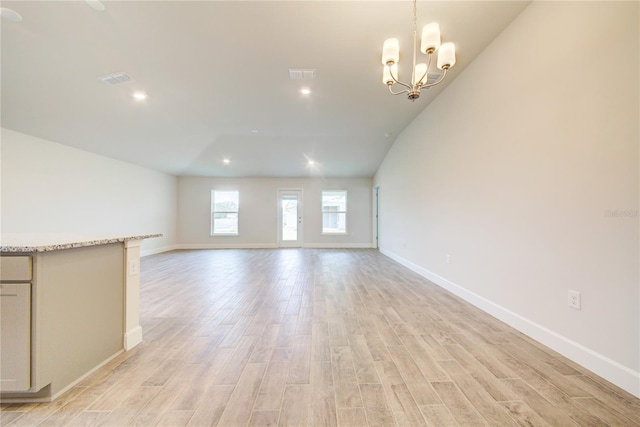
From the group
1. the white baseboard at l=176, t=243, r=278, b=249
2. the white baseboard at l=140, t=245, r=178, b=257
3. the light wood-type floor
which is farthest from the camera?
the white baseboard at l=176, t=243, r=278, b=249

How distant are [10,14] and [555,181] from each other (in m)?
4.90

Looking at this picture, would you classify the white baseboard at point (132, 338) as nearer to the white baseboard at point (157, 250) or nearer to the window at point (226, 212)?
the white baseboard at point (157, 250)

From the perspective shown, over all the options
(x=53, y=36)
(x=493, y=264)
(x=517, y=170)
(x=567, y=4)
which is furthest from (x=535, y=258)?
(x=53, y=36)

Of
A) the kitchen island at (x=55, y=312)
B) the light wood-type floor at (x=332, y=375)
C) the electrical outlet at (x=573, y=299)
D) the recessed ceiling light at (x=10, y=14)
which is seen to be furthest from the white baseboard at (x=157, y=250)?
the electrical outlet at (x=573, y=299)

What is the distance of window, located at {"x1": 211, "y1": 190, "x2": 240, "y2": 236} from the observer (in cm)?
812

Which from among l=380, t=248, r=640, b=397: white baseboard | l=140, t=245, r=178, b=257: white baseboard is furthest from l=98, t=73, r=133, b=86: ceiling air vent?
l=380, t=248, r=640, b=397: white baseboard

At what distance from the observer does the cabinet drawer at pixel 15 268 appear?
51.6 inches

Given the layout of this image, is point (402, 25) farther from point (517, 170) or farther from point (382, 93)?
point (517, 170)

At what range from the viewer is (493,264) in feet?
8.64

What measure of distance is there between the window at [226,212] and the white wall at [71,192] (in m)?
1.59

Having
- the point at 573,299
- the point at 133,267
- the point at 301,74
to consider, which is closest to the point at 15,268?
the point at 133,267

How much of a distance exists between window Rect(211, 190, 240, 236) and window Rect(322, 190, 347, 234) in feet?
9.25

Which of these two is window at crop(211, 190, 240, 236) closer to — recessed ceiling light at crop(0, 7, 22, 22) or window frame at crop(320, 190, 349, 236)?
window frame at crop(320, 190, 349, 236)

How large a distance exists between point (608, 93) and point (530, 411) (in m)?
1.97
